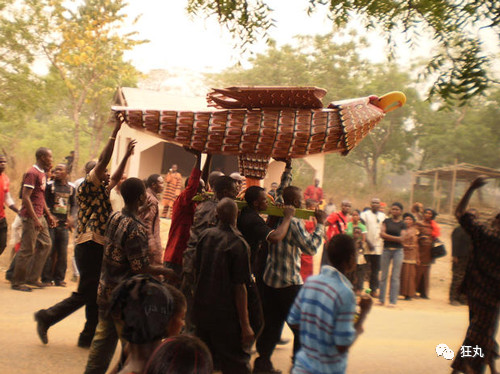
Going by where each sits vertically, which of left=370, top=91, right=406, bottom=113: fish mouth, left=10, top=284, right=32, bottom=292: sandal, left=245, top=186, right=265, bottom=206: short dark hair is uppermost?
left=370, top=91, right=406, bottom=113: fish mouth

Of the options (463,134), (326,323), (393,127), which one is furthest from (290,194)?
(393,127)

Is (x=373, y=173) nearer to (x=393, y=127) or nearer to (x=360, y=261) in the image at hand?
(x=393, y=127)

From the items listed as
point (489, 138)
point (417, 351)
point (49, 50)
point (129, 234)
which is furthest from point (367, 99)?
point (489, 138)

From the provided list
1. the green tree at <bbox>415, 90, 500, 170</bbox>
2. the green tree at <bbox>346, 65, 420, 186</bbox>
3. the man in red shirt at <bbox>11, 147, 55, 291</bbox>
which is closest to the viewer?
the man in red shirt at <bbox>11, 147, 55, 291</bbox>

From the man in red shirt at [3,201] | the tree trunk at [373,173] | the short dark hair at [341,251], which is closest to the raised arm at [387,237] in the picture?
the man in red shirt at [3,201]

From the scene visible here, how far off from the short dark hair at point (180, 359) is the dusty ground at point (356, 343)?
271 cm

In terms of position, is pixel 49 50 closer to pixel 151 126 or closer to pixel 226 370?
pixel 151 126

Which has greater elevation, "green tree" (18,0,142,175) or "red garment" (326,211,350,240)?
"green tree" (18,0,142,175)

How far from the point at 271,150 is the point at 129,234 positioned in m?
1.39

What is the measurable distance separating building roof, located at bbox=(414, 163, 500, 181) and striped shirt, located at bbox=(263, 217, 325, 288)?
17.2 metres

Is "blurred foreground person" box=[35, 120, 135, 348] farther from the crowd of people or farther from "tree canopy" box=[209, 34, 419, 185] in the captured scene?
"tree canopy" box=[209, 34, 419, 185]

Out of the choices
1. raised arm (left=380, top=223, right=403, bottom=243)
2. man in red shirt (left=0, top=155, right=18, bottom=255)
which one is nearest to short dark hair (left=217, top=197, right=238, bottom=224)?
man in red shirt (left=0, top=155, right=18, bottom=255)

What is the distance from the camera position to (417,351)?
19.0 ft

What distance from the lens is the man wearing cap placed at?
947cm
